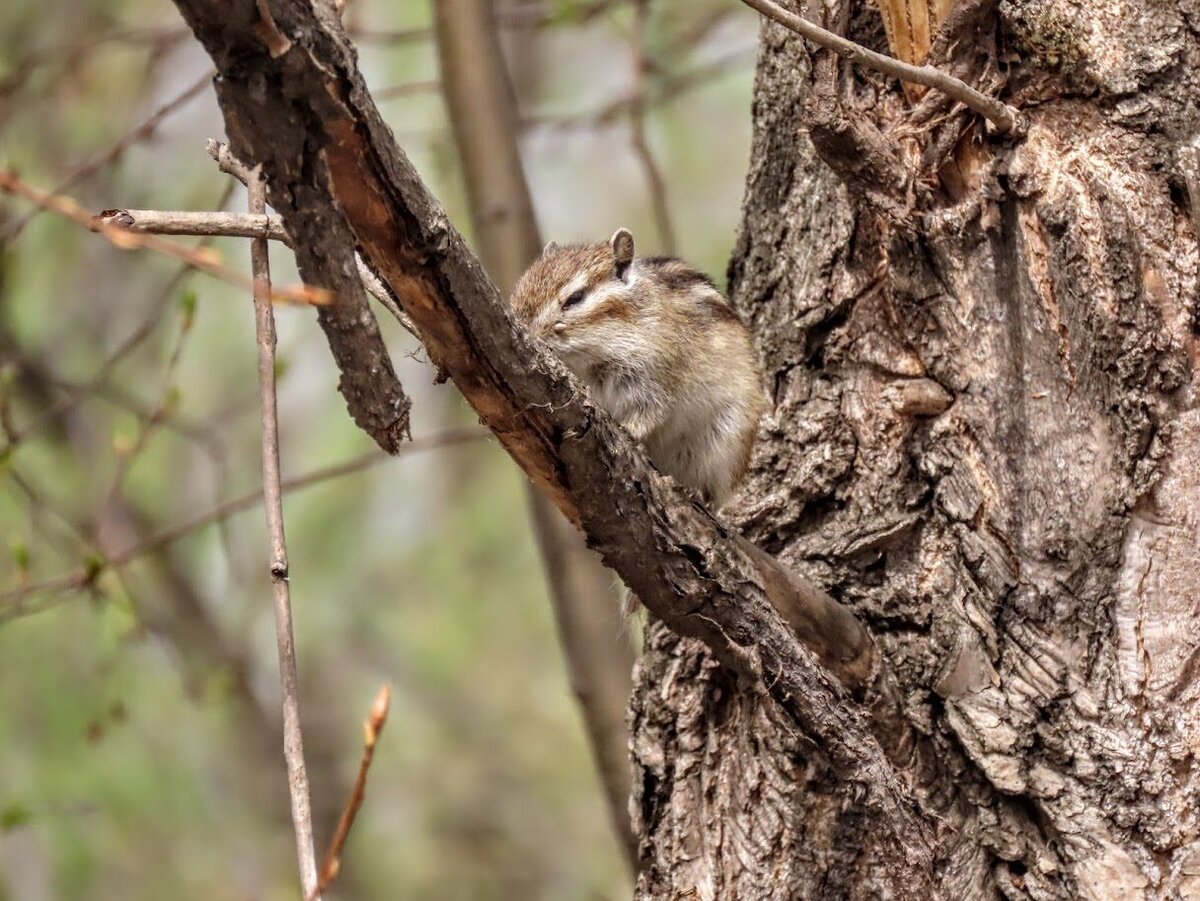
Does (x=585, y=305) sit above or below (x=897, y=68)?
above

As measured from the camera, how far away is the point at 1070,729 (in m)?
2.43

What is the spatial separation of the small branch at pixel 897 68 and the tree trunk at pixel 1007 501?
110 mm

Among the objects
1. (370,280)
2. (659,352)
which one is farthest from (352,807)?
(659,352)

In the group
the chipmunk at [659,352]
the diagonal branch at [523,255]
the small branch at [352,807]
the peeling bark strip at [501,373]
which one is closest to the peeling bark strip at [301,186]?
the peeling bark strip at [501,373]

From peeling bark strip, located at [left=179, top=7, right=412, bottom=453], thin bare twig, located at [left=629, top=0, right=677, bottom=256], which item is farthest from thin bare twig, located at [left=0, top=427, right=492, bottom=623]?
peeling bark strip, located at [left=179, top=7, right=412, bottom=453]

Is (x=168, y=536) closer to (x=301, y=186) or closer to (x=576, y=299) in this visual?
(x=576, y=299)

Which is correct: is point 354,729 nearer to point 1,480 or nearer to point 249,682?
point 249,682

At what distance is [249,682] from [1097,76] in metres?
5.59

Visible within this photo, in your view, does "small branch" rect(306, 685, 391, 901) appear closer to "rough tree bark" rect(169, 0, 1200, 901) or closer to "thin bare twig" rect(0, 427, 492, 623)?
"rough tree bark" rect(169, 0, 1200, 901)

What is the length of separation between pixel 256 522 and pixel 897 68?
7049mm

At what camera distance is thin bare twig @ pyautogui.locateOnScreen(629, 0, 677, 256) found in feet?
14.1

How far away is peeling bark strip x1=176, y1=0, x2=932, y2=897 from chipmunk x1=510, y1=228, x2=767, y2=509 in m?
0.74

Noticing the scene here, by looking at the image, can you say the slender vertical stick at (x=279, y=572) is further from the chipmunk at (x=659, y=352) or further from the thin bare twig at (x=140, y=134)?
the thin bare twig at (x=140, y=134)

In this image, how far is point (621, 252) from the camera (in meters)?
3.48
